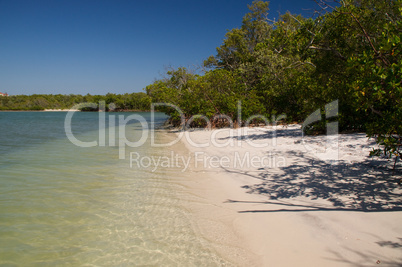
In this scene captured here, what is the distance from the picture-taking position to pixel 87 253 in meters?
3.15

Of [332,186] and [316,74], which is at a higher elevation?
[316,74]

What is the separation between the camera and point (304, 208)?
3867 millimetres

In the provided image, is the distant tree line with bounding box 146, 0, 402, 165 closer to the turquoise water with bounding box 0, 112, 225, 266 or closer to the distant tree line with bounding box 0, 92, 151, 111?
the turquoise water with bounding box 0, 112, 225, 266

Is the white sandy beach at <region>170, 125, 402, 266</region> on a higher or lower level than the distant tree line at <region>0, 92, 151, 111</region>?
lower

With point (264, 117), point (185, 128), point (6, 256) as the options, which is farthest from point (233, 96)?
point (6, 256)

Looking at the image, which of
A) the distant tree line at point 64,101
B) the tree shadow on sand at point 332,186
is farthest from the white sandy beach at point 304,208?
the distant tree line at point 64,101

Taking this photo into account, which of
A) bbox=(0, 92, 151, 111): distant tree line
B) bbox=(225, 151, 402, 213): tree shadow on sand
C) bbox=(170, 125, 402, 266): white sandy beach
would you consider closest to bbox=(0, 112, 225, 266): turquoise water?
bbox=(170, 125, 402, 266): white sandy beach

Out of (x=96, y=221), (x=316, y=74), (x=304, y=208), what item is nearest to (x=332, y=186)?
(x=304, y=208)

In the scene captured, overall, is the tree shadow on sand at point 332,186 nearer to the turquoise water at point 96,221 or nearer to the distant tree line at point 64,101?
the turquoise water at point 96,221

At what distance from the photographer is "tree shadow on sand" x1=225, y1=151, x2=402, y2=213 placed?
3.80 meters

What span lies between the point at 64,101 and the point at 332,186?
447 ft

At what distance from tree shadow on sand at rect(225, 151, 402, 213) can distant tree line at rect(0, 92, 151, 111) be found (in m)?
93.0

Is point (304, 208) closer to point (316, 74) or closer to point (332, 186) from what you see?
point (332, 186)

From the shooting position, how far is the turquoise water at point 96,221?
3.07 m
